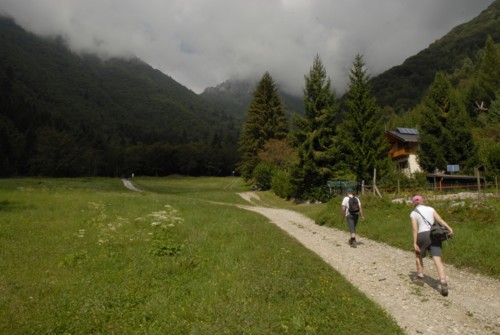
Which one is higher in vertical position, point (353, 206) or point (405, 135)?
point (405, 135)

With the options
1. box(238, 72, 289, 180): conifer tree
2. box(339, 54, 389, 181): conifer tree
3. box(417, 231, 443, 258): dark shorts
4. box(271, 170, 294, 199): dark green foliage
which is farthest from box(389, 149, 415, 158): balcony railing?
box(417, 231, 443, 258): dark shorts

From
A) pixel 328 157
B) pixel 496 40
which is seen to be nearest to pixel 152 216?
pixel 328 157

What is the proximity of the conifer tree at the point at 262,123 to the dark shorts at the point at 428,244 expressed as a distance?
5104 cm

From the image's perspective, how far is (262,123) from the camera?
61.8 metres

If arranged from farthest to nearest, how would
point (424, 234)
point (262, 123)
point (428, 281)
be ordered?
point (262, 123) → point (428, 281) → point (424, 234)

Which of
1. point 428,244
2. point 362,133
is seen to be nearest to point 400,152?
point 362,133

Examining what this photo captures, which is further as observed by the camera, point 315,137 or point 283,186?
point 283,186

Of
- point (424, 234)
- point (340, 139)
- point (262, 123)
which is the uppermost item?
point (262, 123)

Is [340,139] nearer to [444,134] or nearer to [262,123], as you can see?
[444,134]

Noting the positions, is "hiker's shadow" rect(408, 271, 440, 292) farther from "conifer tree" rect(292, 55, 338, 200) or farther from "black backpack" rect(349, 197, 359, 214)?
"conifer tree" rect(292, 55, 338, 200)

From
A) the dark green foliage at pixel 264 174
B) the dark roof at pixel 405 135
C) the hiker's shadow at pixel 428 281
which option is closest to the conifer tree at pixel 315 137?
the dark green foliage at pixel 264 174

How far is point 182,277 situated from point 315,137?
95.3 feet

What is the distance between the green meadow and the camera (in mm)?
6730

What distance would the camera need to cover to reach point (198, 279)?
949 cm
